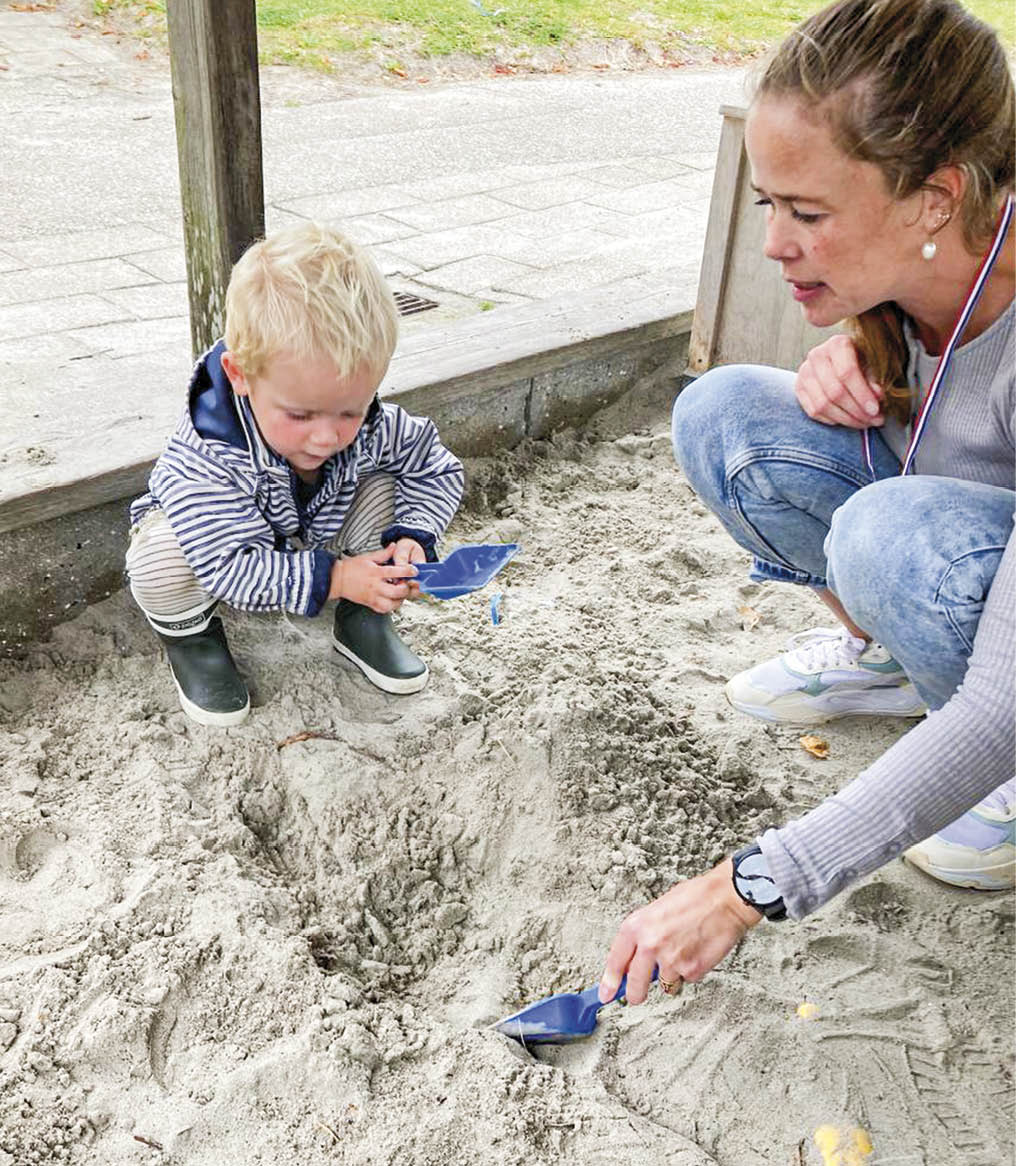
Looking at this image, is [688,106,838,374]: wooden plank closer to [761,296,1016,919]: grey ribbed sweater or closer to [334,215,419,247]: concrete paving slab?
[334,215,419,247]: concrete paving slab

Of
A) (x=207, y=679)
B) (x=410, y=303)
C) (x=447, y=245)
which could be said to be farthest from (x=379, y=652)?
(x=447, y=245)

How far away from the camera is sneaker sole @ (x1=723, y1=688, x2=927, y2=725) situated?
2.25 metres

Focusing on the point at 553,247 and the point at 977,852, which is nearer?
the point at 977,852

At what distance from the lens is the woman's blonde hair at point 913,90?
1.51m

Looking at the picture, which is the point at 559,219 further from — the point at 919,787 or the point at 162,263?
the point at 919,787

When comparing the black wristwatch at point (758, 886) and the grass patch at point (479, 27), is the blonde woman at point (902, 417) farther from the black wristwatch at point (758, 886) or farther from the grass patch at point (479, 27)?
the grass patch at point (479, 27)

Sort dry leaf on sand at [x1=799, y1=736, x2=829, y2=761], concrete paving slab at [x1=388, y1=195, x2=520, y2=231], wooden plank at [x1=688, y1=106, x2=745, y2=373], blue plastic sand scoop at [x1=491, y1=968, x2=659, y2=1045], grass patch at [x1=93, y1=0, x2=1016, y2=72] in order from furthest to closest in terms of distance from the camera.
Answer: grass patch at [x1=93, y1=0, x2=1016, y2=72], concrete paving slab at [x1=388, y1=195, x2=520, y2=231], wooden plank at [x1=688, y1=106, x2=745, y2=373], dry leaf on sand at [x1=799, y1=736, x2=829, y2=761], blue plastic sand scoop at [x1=491, y1=968, x2=659, y2=1045]

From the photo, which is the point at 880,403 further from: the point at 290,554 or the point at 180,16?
the point at 180,16

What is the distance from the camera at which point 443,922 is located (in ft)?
5.89

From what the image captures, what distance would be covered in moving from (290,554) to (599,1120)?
3.38 ft

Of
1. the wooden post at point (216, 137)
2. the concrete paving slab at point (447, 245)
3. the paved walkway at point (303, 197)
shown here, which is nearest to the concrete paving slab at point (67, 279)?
the paved walkway at point (303, 197)

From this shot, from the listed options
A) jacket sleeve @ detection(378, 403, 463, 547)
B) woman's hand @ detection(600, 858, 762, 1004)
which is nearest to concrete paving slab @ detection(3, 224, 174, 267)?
jacket sleeve @ detection(378, 403, 463, 547)

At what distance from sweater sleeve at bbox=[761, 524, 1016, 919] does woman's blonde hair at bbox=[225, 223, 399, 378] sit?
39.8 inches

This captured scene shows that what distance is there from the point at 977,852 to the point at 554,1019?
742 mm
